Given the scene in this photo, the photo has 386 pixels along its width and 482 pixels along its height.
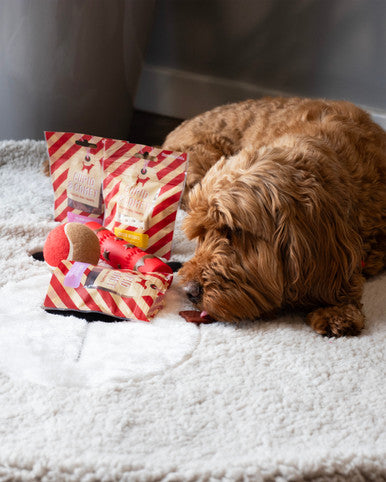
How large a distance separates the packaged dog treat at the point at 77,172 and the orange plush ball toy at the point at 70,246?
421mm

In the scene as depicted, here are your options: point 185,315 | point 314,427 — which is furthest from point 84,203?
point 314,427

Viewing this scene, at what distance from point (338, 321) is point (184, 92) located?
2.83 meters

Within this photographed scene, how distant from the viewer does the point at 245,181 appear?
181cm

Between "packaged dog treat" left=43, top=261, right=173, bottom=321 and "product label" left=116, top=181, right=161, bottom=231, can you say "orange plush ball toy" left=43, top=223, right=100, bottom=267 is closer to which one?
"packaged dog treat" left=43, top=261, right=173, bottom=321

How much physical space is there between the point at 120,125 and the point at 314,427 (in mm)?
2664

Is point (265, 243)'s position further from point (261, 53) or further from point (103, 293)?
point (261, 53)

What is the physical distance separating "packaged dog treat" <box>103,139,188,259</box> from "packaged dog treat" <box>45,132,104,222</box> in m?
0.08

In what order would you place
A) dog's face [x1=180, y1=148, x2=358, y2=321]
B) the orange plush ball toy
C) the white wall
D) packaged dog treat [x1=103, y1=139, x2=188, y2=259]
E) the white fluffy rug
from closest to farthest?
the white fluffy rug → dog's face [x1=180, y1=148, x2=358, y2=321] → the orange plush ball toy → packaged dog treat [x1=103, y1=139, x2=188, y2=259] → the white wall

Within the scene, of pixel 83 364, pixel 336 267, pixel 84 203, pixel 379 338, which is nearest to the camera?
pixel 83 364

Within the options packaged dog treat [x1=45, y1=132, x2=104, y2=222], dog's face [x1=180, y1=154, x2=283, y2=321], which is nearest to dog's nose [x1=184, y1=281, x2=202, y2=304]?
dog's face [x1=180, y1=154, x2=283, y2=321]

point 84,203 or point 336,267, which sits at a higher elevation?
point 336,267

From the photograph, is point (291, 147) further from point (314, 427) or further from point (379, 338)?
point (314, 427)

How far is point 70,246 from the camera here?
212cm

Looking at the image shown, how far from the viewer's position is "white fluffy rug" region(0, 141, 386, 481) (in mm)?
1371
